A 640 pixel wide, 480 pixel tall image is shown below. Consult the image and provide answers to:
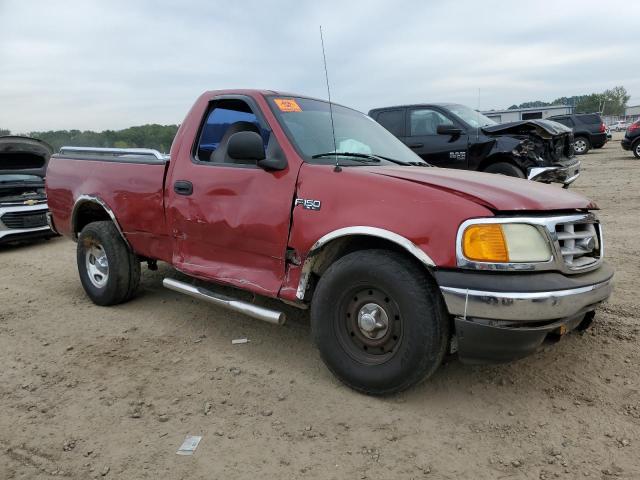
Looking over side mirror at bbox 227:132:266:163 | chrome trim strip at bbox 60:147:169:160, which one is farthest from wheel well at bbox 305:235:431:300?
chrome trim strip at bbox 60:147:169:160

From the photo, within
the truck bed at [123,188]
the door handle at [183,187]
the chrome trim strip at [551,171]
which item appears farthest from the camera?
the chrome trim strip at [551,171]

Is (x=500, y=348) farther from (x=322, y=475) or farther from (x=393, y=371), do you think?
(x=322, y=475)

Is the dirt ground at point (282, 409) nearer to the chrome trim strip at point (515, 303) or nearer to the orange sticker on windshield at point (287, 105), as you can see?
the chrome trim strip at point (515, 303)

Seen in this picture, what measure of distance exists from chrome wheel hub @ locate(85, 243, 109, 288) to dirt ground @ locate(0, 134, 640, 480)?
58cm

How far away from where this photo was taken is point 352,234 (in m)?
2.94

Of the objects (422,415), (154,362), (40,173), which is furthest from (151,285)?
(40,173)

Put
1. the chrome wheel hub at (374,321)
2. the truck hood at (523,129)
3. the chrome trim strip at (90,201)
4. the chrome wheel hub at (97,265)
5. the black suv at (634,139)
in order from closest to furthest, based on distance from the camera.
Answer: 1. the chrome wheel hub at (374,321)
2. the chrome trim strip at (90,201)
3. the chrome wheel hub at (97,265)
4. the truck hood at (523,129)
5. the black suv at (634,139)

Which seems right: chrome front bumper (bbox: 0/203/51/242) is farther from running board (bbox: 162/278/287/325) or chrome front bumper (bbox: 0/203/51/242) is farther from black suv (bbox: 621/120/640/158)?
black suv (bbox: 621/120/640/158)

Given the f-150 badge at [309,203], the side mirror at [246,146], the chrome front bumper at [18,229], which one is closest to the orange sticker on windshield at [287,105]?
the side mirror at [246,146]

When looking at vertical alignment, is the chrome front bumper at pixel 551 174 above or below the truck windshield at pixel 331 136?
below

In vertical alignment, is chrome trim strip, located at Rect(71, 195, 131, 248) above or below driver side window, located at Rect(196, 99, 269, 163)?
below

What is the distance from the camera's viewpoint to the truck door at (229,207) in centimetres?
336

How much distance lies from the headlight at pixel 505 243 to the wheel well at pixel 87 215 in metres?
3.64

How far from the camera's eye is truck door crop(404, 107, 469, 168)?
28.5ft
